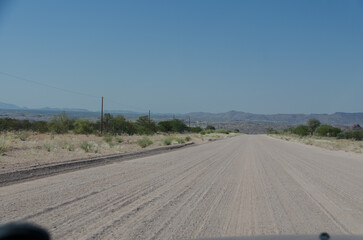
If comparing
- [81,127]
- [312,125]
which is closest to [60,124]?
[81,127]

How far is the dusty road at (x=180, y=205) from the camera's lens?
6.44 metres

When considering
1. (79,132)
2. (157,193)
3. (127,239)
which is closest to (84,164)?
(157,193)

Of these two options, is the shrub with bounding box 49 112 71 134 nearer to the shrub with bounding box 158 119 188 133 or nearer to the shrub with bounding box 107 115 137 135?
the shrub with bounding box 107 115 137 135

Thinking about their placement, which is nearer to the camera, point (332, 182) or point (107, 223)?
point (107, 223)

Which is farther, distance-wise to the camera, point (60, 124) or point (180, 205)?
point (60, 124)

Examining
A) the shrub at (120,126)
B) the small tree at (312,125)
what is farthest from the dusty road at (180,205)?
the small tree at (312,125)

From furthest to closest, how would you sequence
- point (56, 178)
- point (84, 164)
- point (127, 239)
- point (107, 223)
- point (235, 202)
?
point (84, 164), point (56, 178), point (235, 202), point (107, 223), point (127, 239)

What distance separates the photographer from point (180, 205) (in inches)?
333

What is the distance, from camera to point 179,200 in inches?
356

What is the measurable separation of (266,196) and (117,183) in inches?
191

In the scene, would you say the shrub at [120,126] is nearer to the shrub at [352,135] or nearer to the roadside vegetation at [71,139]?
the roadside vegetation at [71,139]

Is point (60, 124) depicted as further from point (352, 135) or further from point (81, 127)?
point (352, 135)

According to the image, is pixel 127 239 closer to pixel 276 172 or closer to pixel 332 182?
pixel 332 182

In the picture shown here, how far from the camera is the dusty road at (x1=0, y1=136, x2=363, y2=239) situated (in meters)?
6.44
